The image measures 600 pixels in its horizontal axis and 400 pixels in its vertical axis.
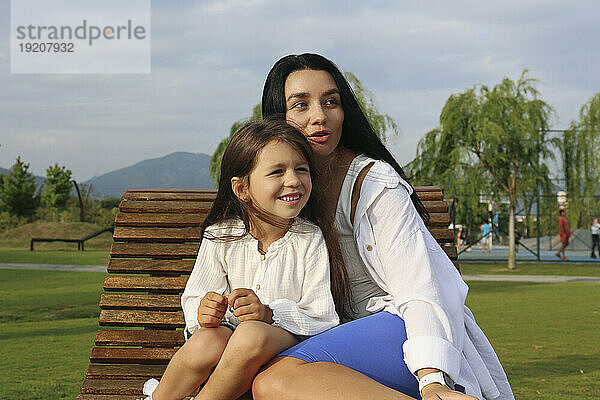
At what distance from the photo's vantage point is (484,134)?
16.8 meters

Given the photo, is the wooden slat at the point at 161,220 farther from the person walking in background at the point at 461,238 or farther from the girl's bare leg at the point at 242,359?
the person walking in background at the point at 461,238

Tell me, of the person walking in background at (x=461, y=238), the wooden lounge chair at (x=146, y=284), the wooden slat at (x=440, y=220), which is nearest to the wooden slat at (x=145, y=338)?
the wooden lounge chair at (x=146, y=284)

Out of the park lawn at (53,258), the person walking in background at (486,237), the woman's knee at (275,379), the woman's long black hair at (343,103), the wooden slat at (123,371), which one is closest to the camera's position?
the woman's knee at (275,379)

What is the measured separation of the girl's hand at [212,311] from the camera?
219cm

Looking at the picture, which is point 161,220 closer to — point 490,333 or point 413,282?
point 413,282

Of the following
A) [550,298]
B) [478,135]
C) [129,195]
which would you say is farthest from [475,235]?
[129,195]

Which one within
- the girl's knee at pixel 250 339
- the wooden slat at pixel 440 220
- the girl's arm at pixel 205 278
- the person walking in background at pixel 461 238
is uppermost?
the wooden slat at pixel 440 220

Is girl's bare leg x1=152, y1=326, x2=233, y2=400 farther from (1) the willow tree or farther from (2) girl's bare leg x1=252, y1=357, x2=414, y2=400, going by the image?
(1) the willow tree

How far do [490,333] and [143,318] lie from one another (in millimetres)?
5606

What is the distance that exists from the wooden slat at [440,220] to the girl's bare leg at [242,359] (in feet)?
5.47

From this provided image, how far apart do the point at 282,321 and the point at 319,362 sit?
0.26m

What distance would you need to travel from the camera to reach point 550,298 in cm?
1149

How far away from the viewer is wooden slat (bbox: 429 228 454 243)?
3.62 metres

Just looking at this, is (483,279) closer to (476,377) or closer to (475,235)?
(475,235)
